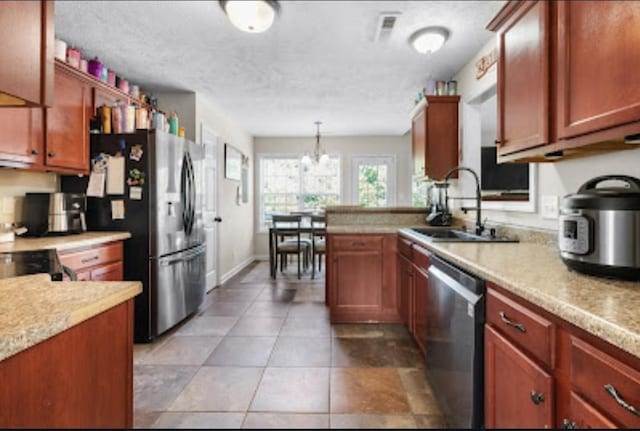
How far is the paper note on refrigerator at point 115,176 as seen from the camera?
2.87 m

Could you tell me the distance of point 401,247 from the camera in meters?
3.02

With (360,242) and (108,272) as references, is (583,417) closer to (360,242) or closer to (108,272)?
(360,242)

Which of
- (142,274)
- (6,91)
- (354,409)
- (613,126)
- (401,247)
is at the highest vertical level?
(6,91)

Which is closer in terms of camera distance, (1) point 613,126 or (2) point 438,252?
(1) point 613,126

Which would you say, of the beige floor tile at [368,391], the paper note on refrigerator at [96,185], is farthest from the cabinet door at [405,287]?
the paper note on refrigerator at [96,185]

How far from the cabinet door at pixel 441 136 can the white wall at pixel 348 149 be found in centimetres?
366

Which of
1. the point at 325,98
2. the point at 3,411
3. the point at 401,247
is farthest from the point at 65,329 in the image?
the point at 325,98

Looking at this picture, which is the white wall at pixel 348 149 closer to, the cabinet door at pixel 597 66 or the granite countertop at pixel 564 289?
the granite countertop at pixel 564 289

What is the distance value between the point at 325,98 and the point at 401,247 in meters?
2.32

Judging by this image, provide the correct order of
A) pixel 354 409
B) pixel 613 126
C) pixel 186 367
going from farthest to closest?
pixel 186 367 → pixel 354 409 → pixel 613 126

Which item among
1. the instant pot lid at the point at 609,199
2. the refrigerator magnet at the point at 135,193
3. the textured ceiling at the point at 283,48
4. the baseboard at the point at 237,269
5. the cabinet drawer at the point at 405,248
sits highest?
the textured ceiling at the point at 283,48

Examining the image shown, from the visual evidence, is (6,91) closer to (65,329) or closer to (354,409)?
(65,329)

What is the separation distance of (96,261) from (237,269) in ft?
10.6

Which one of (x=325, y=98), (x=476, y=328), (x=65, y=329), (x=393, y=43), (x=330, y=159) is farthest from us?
(x=330, y=159)
